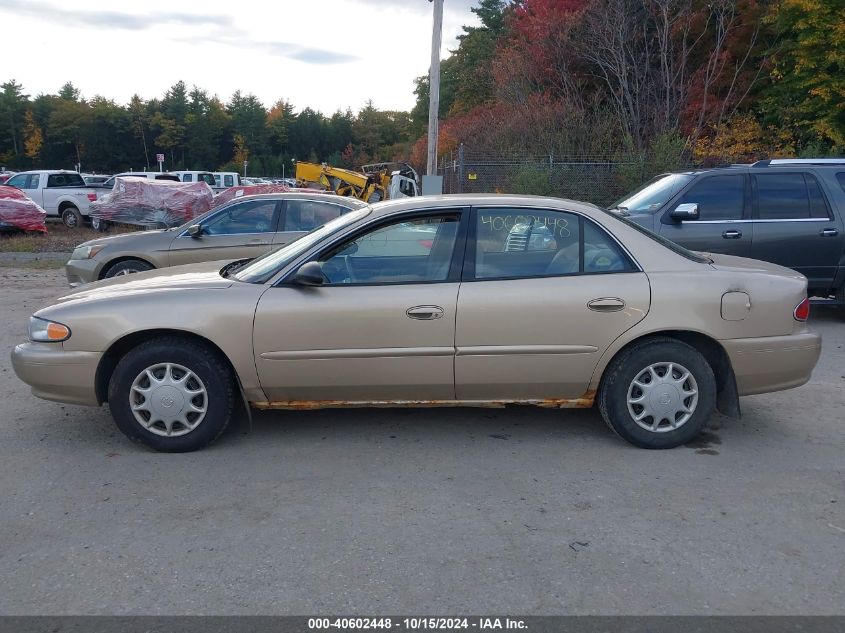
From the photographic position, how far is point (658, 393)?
4.66 meters

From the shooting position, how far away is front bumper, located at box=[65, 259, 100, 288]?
31.0 ft

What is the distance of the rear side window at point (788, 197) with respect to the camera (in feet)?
27.6

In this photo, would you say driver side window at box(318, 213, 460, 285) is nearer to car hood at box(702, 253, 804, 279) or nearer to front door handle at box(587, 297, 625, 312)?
front door handle at box(587, 297, 625, 312)

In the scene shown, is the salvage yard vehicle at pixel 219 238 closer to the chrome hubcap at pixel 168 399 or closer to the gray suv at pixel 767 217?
the gray suv at pixel 767 217

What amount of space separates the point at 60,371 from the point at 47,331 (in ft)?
0.87

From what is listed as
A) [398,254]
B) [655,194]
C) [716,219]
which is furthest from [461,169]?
[398,254]

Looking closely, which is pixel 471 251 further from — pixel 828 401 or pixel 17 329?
pixel 17 329

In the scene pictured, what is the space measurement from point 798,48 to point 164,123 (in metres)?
70.9

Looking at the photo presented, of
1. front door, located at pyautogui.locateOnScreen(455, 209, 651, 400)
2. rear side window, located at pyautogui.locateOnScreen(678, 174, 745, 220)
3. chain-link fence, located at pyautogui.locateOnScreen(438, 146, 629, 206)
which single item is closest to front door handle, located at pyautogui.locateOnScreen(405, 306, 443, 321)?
front door, located at pyautogui.locateOnScreen(455, 209, 651, 400)

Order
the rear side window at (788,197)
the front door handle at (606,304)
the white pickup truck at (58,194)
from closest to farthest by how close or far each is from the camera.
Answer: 1. the front door handle at (606,304)
2. the rear side window at (788,197)
3. the white pickup truck at (58,194)

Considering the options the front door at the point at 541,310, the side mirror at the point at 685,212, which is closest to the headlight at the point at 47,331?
the front door at the point at 541,310

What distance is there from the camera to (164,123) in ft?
263

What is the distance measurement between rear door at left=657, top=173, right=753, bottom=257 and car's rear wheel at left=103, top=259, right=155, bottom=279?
625 cm
